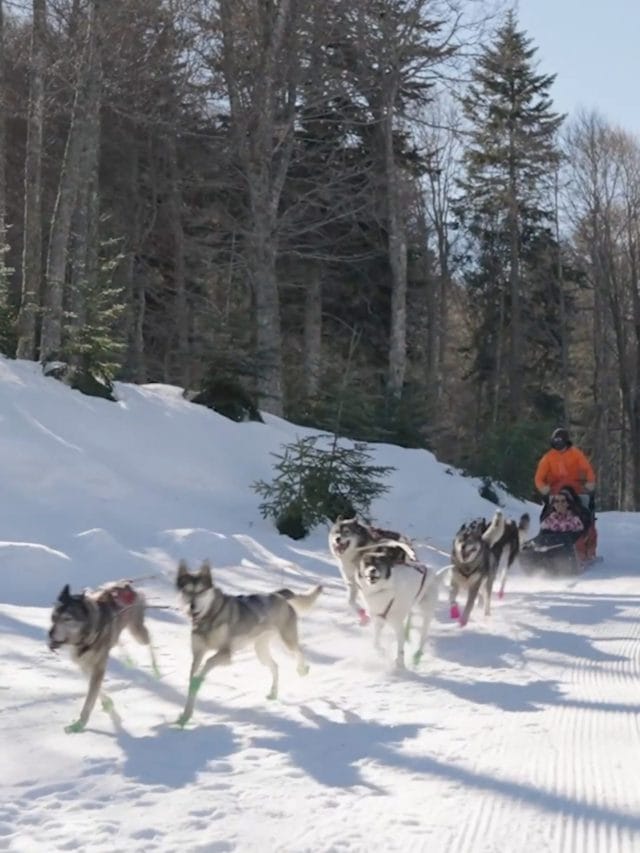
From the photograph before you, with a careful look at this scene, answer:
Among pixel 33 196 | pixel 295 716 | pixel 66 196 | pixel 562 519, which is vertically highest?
pixel 33 196

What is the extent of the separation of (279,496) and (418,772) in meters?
9.35

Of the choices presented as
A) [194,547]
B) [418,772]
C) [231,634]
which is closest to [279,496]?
[194,547]

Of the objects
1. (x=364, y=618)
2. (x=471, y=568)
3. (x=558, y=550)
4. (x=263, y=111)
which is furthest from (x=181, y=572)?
(x=263, y=111)

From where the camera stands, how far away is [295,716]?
6406mm

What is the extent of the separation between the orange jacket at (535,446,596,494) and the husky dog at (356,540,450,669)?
7.07m

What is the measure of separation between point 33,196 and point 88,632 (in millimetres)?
14222

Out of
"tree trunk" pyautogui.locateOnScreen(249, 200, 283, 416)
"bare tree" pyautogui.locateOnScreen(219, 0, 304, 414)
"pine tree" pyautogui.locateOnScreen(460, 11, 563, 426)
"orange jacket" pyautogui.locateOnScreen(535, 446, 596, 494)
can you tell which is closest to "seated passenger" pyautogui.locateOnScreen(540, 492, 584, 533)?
"orange jacket" pyautogui.locateOnScreen(535, 446, 596, 494)

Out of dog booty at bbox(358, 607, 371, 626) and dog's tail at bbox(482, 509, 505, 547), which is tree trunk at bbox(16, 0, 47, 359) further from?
dog booty at bbox(358, 607, 371, 626)

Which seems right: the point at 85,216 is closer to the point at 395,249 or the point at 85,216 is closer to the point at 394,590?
the point at 395,249

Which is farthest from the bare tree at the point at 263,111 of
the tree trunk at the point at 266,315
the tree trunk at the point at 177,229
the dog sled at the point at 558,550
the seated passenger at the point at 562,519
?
the dog sled at the point at 558,550

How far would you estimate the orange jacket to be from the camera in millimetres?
15328

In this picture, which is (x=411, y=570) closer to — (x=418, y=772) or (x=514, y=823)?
(x=418, y=772)

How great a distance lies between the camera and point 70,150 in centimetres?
1662

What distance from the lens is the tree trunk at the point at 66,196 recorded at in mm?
16547
